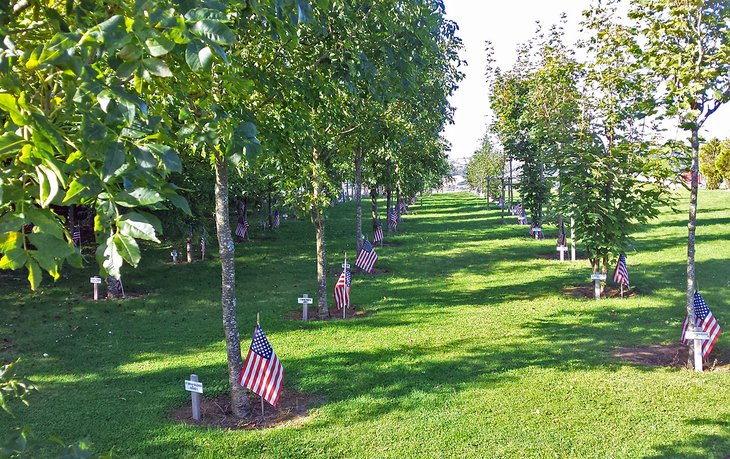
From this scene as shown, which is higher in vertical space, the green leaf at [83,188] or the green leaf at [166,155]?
the green leaf at [166,155]

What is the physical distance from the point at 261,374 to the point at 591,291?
33.2ft

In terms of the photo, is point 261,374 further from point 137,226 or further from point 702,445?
point 137,226

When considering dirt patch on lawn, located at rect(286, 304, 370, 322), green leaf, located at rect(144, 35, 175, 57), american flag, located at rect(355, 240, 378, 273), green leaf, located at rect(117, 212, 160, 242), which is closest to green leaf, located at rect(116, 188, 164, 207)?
green leaf, located at rect(117, 212, 160, 242)

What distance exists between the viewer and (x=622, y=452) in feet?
19.3

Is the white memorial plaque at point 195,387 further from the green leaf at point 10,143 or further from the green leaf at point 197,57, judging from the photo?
the green leaf at point 197,57

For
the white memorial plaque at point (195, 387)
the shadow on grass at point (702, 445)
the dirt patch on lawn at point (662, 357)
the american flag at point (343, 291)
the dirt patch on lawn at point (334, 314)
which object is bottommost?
the shadow on grass at point (702, 445)

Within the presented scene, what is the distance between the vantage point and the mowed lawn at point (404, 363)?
6.33 meters

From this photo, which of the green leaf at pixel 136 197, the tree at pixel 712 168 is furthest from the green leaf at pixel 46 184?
the tree at pixel 712 168

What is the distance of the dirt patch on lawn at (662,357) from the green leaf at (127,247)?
29.2ft

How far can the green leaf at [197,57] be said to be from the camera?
1.87 meters

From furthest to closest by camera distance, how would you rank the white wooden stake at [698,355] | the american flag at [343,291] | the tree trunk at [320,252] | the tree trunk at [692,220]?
the tree trunk at [320,252], the american flag at [343,291], the tree trunk at [692,220], the white wooden stake at [698,355]

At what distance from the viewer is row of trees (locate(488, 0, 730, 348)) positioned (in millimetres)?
8359

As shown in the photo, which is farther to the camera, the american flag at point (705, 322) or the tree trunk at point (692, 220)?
the american flag at point (705, 322)

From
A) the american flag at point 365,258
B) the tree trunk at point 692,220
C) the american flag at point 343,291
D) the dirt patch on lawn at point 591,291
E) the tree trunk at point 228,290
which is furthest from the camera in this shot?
the american flag at point 365,258
